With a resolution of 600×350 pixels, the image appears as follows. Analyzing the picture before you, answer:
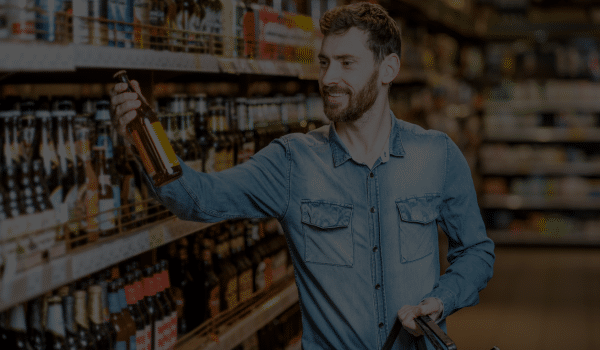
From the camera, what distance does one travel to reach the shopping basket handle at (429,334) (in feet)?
4.09

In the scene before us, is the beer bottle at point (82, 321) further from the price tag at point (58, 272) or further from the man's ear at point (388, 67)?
the man's ear at point (388, 67)

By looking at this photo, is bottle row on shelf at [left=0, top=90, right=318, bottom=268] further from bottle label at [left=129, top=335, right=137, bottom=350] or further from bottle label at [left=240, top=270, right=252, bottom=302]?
bottle label at [left=240, top=270, right=252, bottom=302]

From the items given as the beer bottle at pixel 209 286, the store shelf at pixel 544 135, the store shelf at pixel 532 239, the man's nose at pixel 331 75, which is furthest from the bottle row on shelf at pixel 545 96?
the man's nose at pixel 331 75

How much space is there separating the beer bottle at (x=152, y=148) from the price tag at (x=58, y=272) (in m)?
0.27

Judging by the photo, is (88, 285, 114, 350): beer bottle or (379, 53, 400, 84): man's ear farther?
(379, 53, 400, 84): man's ear

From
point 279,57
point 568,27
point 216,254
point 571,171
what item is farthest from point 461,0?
point 216,254

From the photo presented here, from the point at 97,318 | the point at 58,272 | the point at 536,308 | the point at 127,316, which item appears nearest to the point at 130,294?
the point at 127,316

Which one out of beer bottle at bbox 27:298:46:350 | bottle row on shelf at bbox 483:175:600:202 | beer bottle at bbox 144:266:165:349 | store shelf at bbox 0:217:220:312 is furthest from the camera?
bottle row on shelf at bbox 483:175:600:202

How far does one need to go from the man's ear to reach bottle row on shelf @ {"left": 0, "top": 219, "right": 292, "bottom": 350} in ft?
3.02

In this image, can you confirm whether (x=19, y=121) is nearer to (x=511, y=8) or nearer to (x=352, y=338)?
(x=352, y=338)

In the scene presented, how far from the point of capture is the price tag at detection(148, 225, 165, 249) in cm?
172

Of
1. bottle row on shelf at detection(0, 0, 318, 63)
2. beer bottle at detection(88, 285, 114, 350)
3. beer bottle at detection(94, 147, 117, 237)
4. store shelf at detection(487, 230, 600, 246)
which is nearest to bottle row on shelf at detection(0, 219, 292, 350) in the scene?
beer bottle at detection(88, 285, 114, 350)

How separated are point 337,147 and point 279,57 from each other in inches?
45.8

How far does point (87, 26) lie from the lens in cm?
162
